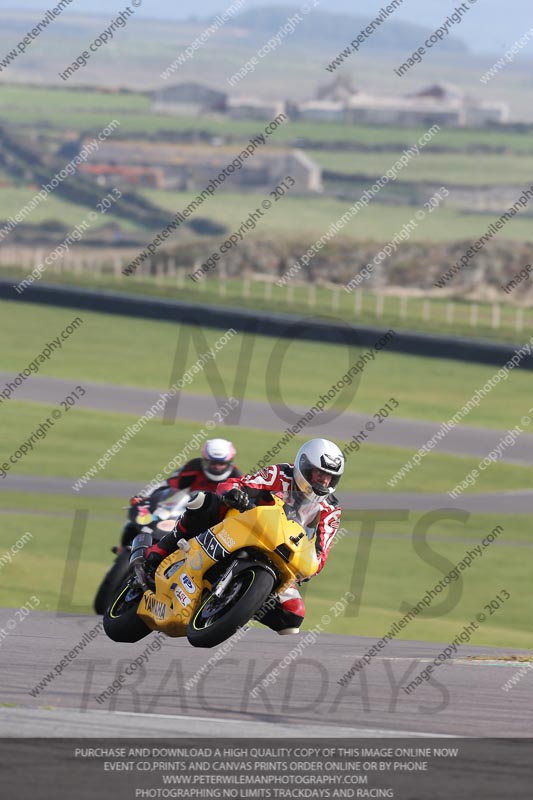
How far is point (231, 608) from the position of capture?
842 centimetres

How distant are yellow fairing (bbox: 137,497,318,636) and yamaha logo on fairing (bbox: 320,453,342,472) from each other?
1.28ft

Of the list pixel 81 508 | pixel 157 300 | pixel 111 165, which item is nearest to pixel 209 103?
pixel 111 165

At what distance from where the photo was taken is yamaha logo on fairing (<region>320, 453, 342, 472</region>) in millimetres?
8609

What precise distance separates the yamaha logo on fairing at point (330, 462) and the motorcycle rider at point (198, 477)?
293 cm

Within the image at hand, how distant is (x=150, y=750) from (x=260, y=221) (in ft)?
304

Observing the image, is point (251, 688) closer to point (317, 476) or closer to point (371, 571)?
point (317, 476)

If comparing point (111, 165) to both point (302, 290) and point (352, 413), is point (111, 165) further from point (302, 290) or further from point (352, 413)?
point (352, 413)

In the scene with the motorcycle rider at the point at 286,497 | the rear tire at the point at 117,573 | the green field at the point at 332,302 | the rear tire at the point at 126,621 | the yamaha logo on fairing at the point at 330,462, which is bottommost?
the green field at the point at 332,302

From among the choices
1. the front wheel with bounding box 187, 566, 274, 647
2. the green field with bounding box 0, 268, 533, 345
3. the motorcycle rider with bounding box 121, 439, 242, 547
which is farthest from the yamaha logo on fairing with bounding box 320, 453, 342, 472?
the green field with bounding box 0, 268, 533, 345

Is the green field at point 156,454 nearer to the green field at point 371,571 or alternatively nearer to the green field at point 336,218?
the green field at point 371,571

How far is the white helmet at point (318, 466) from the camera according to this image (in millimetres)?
8625

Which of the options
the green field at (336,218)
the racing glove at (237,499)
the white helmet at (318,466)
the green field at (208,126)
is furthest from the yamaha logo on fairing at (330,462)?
the green field at (208,126)

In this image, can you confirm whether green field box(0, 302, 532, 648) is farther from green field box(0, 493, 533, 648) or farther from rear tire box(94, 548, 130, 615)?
rear tire box(94, 548, 130, 615)

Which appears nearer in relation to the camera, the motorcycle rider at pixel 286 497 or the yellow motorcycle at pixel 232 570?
the yellow motorcycle at pixel 232 570
